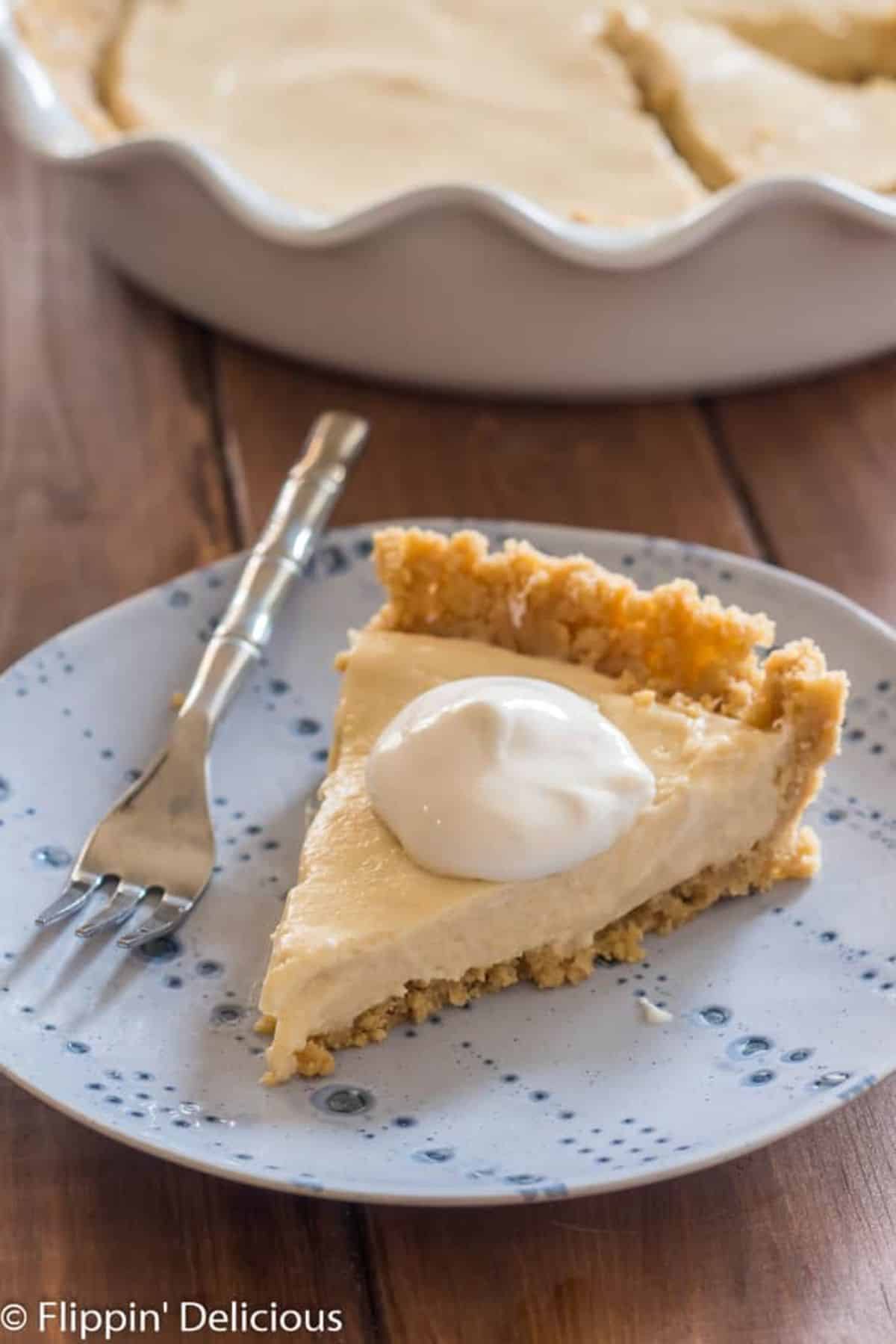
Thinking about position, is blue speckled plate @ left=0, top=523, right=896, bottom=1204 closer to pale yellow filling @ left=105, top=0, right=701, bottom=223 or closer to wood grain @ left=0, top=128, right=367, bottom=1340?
wood grain @ left=0, top=128, right=367, bottom=1340

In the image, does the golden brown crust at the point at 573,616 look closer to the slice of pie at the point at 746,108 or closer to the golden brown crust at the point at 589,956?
the golden brown crust at the point at 589,956

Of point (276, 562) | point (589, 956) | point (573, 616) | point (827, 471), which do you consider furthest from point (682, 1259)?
point (827, 471)

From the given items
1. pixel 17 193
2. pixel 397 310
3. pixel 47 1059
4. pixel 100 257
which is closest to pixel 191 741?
pixel 47 1059

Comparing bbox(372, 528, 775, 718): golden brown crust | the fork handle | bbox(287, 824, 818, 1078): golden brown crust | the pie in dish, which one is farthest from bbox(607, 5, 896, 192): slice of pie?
bbox(287, 824, 818, 1078): golden brown crust

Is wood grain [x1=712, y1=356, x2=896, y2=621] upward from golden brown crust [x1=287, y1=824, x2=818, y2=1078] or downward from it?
upward

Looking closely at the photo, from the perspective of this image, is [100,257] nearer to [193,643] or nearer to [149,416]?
[149,416]

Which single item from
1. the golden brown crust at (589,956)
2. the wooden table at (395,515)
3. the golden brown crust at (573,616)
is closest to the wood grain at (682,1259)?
the wooden table at (395,515)
